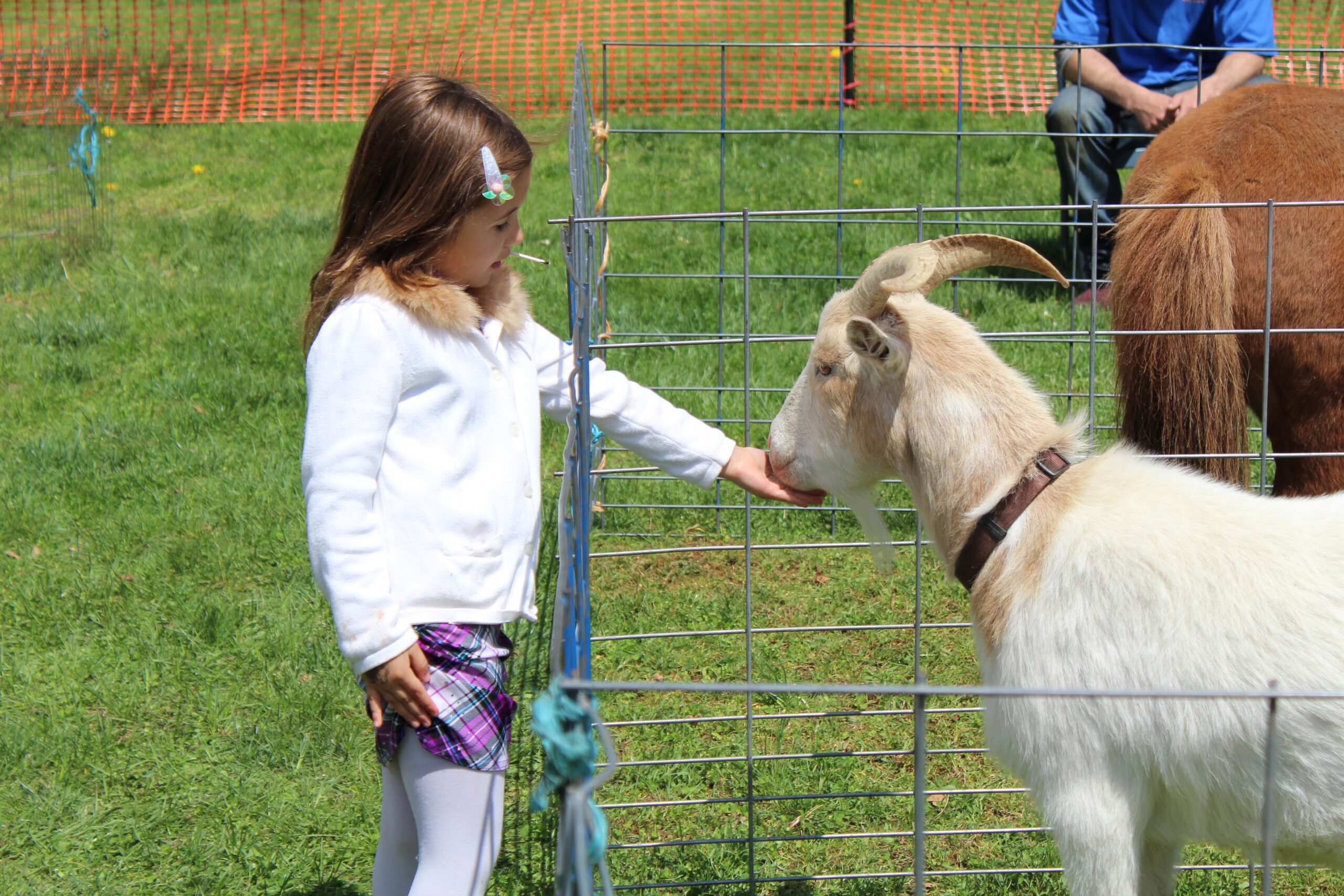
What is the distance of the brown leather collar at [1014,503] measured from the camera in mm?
2508

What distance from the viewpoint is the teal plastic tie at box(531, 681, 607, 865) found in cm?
144

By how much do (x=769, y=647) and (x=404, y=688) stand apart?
2257 mm

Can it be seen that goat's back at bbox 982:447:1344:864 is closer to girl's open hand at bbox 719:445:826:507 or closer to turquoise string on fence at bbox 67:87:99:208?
girl's open hand at bbox 719:445:826:507

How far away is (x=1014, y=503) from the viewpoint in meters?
2.52

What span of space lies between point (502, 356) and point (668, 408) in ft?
1.59

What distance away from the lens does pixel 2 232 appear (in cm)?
834

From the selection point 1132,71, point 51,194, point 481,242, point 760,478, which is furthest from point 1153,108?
point 51,194

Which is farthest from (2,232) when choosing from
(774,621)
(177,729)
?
(774,621)

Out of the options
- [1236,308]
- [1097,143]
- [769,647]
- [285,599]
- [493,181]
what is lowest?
[769,647]

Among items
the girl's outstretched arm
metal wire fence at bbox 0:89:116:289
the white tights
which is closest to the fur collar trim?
the girl's outstretched arm

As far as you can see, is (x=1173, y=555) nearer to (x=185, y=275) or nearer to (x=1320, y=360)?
(x=1320, y=360)

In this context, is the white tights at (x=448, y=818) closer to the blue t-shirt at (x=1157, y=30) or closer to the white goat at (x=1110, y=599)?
the white goat at (x=1110, y=599)

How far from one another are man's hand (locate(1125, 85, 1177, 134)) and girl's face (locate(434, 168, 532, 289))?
15.7ft

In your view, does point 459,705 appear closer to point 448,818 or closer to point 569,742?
point 448,818
